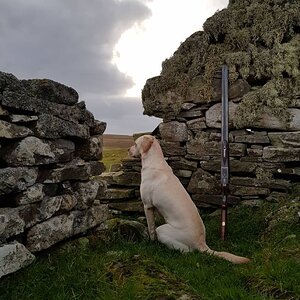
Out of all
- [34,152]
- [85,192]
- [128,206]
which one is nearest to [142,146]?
[85,192]

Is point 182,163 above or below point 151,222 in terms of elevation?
above

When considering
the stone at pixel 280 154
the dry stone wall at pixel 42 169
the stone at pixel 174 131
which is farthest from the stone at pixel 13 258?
the stone at pixel 280 154

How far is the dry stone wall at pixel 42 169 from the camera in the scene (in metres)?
3.78

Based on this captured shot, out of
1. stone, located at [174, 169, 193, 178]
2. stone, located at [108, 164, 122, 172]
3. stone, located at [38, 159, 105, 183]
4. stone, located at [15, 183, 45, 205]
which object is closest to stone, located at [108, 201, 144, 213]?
stone, located at [108, 164, 122, 172]

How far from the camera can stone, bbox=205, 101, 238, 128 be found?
7.98m

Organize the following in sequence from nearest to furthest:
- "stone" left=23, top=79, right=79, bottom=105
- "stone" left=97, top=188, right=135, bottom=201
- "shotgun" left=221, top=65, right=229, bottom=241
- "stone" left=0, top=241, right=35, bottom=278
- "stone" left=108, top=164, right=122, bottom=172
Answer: "stone" left=0, top=241, right=35, bottom=278, "stone" left=23, top=79, right=79, bottom=105, "shotgun" left=221, top=65, right=229, bottom=241, "stone" left=97, top=188, right=135, bottom=201, "stone" left=108, top=164, right=122, bottom=172

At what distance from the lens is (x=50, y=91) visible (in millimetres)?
4523

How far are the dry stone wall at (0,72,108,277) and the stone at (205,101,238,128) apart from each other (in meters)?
3.53

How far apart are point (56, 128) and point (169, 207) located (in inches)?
78.7

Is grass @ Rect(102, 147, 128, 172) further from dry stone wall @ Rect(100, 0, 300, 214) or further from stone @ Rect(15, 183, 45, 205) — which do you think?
stone @ Rect(15, 183, 45, 205)

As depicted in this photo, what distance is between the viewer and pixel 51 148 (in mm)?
4363

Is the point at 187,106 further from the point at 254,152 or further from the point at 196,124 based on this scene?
A: the point at 254,152

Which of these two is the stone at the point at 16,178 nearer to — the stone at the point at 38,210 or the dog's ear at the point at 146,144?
the stone at the point at 38,210

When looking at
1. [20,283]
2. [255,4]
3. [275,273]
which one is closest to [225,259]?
[275,273]
